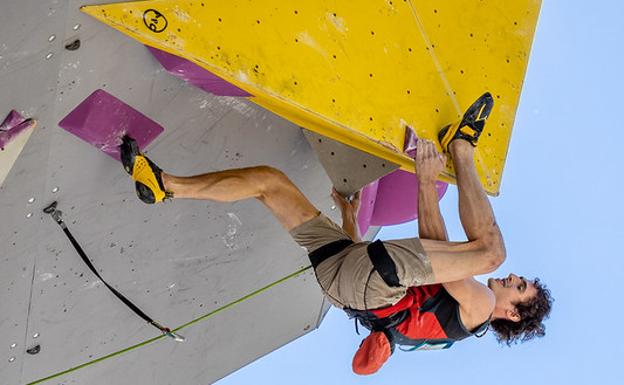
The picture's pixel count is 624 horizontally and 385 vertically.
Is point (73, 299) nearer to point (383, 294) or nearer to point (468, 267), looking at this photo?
point (383, 294)

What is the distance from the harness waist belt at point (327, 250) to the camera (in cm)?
287

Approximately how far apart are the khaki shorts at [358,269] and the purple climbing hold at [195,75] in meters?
0.51

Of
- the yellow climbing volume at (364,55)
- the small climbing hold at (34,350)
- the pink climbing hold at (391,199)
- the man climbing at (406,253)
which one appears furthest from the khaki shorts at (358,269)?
the small climbing hold at (34,350)

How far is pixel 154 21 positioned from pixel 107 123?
42 cm

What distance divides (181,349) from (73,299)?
65cm

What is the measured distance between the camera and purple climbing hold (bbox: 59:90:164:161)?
2.46 meters

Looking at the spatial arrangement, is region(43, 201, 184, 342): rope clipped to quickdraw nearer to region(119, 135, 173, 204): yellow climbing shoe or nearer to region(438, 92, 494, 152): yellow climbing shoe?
region(119, 135, 173, 204): yellow climbing shoe

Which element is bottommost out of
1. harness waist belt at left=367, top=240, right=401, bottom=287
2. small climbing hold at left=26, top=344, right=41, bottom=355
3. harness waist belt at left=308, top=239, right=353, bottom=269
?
harness waist belt at left=308, top=239, right=353, bottom=269

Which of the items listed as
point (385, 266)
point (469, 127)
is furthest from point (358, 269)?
point (469, 127)

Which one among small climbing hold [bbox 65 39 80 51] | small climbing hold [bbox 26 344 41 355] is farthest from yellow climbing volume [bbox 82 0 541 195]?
small climbing hold [bbox 26 344 41 355]

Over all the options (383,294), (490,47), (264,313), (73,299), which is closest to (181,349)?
(264,313)

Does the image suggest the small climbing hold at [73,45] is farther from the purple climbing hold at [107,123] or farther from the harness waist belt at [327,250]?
the harness waist belt at [327,250]

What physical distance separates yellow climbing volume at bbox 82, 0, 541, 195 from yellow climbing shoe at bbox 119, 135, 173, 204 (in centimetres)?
36

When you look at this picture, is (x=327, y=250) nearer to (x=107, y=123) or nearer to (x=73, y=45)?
(x=107, y=123)
